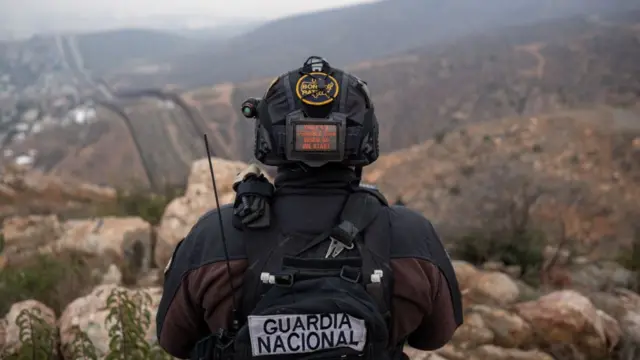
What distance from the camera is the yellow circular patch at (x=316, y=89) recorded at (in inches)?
69.7

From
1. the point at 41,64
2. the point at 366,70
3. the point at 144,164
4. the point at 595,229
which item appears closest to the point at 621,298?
the point at 595,229

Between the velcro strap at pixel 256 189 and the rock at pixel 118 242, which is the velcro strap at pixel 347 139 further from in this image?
the rock at pixel 118 242

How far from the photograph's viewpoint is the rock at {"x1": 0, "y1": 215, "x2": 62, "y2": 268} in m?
6.67

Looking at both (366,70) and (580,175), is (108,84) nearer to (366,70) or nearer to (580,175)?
(366,70)

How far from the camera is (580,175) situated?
18.0 meters

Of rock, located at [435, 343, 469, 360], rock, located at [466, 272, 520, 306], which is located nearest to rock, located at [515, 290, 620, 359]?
rock, located at [466, 272, 520, 306]

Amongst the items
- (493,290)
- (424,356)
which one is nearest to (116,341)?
(424,356)

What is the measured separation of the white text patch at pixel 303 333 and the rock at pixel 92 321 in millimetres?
2300

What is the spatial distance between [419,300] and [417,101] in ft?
152

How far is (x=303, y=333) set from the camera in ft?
5.24

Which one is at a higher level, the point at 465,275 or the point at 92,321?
the point at 92,321

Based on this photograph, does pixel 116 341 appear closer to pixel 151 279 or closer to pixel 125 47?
pixel 151 279

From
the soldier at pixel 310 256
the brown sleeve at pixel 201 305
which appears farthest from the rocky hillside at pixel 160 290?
the soldier at pixel 310 256

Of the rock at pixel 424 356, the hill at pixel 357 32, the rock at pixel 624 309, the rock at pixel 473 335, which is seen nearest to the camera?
the rock at pixel 424 356
